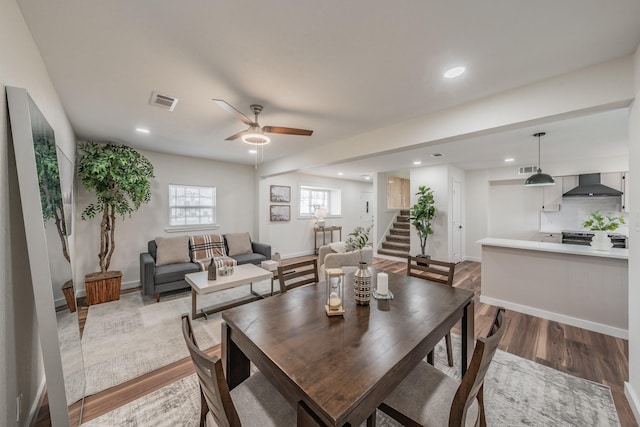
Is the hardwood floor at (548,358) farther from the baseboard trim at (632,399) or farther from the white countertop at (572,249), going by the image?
the white countertop at (572,249)

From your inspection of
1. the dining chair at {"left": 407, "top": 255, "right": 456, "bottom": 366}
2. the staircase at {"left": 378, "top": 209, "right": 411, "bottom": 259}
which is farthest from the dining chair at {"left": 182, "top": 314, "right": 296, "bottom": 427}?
the staircase at {"left": 378, "top": 209, "right": 411, "bottom": 259}

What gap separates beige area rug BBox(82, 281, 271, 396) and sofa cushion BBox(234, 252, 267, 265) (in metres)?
0.88

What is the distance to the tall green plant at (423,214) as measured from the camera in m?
5.68

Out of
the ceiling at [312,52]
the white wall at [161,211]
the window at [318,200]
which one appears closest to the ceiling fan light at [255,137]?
the ceiling at [312,52]

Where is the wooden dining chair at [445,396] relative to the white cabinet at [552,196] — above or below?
below

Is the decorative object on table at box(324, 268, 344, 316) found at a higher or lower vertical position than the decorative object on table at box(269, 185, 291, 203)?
lower

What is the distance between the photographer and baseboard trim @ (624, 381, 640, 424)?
163 cm

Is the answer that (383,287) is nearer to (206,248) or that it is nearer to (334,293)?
(334,293)

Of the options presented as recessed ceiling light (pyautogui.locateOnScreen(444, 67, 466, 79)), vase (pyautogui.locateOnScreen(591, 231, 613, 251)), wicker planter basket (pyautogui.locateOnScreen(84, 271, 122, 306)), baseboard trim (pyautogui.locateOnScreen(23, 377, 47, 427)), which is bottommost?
baseboard trim (pyautogui.locateOnScreen(23, 377, 47, 427))

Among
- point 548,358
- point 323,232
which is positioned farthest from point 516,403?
point 323,232

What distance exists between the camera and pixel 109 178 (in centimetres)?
351

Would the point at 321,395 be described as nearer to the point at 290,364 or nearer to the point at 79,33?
the point at 290,364

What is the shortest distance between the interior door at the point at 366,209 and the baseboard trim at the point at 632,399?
7076 millimetres

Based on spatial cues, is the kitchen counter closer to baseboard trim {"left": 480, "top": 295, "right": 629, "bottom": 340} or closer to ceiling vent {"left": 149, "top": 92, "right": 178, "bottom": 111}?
baseboard trim {"left": 480, "top": 295, "right": 629, "bottom": 340}
